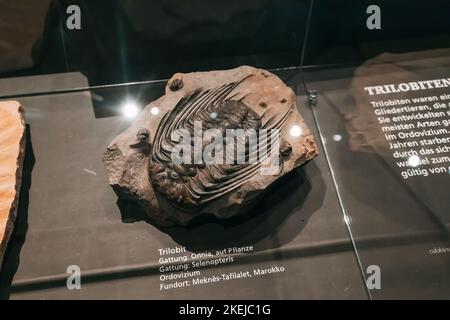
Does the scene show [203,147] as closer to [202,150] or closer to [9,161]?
[202,150]

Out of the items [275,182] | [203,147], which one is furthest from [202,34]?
[275,182]

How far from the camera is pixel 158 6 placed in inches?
95.4

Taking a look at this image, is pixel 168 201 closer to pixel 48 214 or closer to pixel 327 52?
pixel 48 214

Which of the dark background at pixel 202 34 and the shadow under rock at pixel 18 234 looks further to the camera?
the dark background at pixel 202 34

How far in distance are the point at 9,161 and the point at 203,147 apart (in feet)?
2.70

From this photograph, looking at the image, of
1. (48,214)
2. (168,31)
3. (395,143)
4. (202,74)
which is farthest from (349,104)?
(48,214)

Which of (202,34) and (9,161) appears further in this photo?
(202,34)

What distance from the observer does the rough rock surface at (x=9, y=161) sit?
2.03 metres

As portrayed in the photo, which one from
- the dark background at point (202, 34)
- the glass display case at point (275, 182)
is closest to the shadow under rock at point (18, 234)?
the glass display case at point (275, 182)

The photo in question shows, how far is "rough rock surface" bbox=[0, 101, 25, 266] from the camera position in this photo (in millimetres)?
2025

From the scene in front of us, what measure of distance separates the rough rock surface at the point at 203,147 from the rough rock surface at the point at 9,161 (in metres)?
0.40

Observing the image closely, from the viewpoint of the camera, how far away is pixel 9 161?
218 cm

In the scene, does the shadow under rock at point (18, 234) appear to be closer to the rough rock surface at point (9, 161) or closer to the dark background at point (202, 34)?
the rough rock surface at point (9, 161)
